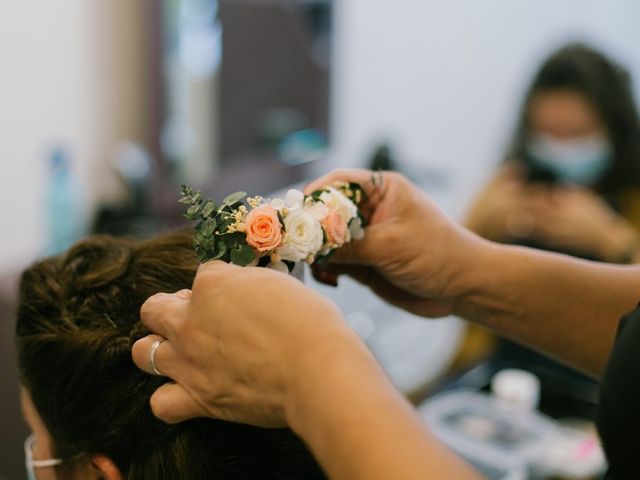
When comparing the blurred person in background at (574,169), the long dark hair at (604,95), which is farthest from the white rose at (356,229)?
the long dark hair at (604,95)

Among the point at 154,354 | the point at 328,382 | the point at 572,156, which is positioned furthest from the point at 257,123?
the point at 328,382

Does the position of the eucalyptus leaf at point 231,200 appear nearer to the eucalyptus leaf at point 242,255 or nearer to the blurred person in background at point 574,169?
the eucalyptus leaf at point 242,255

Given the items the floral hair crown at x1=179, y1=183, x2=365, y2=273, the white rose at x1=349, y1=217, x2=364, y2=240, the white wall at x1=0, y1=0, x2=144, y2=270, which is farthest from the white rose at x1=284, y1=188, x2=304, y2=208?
the white wall at x1=0, y1=0, x2=144, y2=270

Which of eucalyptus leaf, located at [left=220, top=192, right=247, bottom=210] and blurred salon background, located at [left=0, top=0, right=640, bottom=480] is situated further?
blurred salon background, located at [left=0, top=0, right=640, bottom=480]

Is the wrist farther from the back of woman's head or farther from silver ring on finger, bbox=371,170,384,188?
silver ring on finger, bbox=371,170,384,188

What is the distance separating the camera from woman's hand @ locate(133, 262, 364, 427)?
0.64 meters

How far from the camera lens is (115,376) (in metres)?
0.90

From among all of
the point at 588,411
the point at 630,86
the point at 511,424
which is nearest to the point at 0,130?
the point at 511,424

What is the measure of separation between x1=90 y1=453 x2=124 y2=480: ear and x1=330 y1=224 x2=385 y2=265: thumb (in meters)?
0.38

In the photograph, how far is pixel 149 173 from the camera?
207 cm

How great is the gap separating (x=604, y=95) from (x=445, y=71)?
3.39ft

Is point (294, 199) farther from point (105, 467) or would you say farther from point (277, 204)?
point (105, 467)

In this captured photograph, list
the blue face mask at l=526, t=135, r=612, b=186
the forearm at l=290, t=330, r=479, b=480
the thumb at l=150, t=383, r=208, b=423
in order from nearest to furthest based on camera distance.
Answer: the forearm at l=290, t=330, r=479, b=480, the thumb at l=150, t=383, r=208, b=423, the blue face mask at l=526, t=135, r=612, b=186

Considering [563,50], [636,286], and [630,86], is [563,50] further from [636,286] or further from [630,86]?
[636,286]
